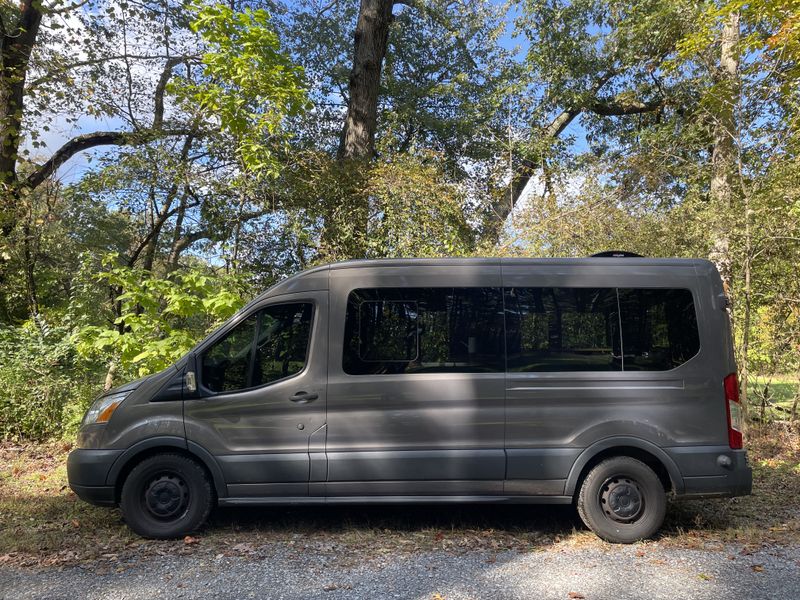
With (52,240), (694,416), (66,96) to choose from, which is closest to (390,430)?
(694,416)

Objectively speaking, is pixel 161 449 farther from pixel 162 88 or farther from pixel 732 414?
pixel 162 88

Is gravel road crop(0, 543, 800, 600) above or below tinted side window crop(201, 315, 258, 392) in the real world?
below

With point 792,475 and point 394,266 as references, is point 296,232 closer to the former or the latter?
point 394,266

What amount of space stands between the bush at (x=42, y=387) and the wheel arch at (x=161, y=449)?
3.78 m

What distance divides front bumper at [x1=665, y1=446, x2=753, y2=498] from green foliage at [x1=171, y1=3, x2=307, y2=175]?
5719mm

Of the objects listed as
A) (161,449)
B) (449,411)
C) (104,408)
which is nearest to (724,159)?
(449,411)

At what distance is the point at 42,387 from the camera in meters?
8.05

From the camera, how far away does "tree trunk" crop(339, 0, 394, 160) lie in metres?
11.1

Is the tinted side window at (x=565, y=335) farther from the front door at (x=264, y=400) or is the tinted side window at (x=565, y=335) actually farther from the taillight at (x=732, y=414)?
the front door at (x=264, y=400)

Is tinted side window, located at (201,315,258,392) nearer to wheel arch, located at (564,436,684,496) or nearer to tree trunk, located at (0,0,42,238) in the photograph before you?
wheel arch, located at (564,436,684,496)

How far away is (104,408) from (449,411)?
2.79 metres

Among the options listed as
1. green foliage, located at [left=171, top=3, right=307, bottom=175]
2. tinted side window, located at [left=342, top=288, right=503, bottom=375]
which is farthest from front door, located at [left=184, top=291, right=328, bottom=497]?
green foliage, located at [left=171, top=3, right=307, bottom=175]

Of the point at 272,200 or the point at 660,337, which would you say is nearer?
the point at 660,337

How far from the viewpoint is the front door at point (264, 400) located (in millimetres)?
4676
